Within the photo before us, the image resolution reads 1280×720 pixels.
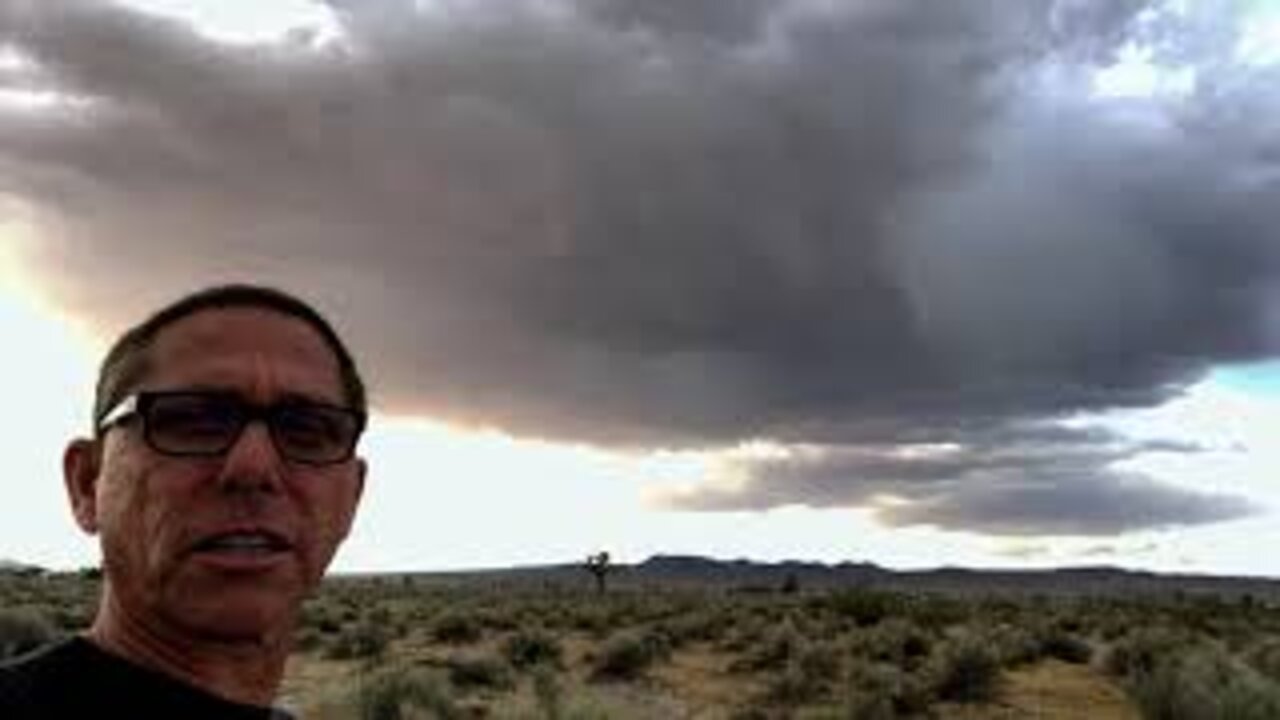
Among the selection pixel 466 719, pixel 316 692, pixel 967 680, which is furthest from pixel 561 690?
pixel 967 680

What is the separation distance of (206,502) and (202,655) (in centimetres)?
22

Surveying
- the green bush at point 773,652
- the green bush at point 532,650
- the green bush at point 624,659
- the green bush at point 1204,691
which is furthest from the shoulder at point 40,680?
the green bush at point 532,650

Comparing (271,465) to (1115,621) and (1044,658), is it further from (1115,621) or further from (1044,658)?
(1115,621)

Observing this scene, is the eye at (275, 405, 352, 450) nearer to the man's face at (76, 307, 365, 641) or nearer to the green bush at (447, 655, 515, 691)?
the man's face at (76, 307, 365, 641)

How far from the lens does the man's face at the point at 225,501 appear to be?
2.96m

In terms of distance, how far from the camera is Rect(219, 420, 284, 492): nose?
3025mm

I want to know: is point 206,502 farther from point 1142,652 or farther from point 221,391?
point 1142,652

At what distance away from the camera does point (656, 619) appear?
5088 centimetres

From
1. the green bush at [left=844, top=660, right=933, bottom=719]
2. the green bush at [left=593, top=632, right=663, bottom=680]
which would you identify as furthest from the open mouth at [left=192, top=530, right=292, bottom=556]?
the green bush at [left=593, top=632, right=663, bottom=680]

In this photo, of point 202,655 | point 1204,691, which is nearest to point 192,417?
point 202,655

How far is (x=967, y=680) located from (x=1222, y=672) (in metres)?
3.55

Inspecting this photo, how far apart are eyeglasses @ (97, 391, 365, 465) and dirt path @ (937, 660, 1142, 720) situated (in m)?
24.7

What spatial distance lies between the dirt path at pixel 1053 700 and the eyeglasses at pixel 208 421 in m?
24.7

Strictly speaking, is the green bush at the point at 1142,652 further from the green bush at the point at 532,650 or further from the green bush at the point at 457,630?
the green bush at the point at 457,630
